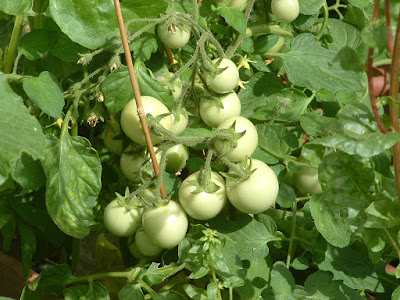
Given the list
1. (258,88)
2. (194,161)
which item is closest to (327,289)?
(194,161)

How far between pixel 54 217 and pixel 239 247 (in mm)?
284

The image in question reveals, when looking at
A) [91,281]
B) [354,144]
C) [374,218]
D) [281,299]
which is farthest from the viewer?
[91,281]

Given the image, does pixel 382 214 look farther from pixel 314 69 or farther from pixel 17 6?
pixel 17 6

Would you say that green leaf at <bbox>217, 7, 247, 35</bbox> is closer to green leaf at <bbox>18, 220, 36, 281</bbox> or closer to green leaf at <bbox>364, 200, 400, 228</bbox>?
green leaf at <bbox>364, 200, 400, 228</bbox>

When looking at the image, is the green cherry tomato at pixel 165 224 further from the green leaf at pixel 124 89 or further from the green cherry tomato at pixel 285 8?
the green cherry tomato at pixel 285 8

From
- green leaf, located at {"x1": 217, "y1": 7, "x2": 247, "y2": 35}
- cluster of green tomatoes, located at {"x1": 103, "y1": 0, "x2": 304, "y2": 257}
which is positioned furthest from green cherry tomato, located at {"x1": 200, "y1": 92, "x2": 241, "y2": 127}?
green leaf, located at {"x1": 217, "y1": 7, "x2": 247, "y2": 35}

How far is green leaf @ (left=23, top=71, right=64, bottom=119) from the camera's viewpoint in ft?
2.52

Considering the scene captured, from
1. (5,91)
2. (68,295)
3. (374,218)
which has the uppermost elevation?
(5,91)

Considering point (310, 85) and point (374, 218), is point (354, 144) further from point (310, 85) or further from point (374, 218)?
point (310, 85)

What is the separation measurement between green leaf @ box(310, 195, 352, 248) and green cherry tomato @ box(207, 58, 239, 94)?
212 mm

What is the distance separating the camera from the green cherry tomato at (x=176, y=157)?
86cm

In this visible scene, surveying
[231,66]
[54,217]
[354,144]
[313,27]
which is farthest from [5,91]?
[313,27]

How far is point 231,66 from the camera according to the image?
819 mm

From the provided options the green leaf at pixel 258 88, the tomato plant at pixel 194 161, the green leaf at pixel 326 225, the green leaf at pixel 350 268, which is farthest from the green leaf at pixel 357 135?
the green leaf at pixel 258 88
